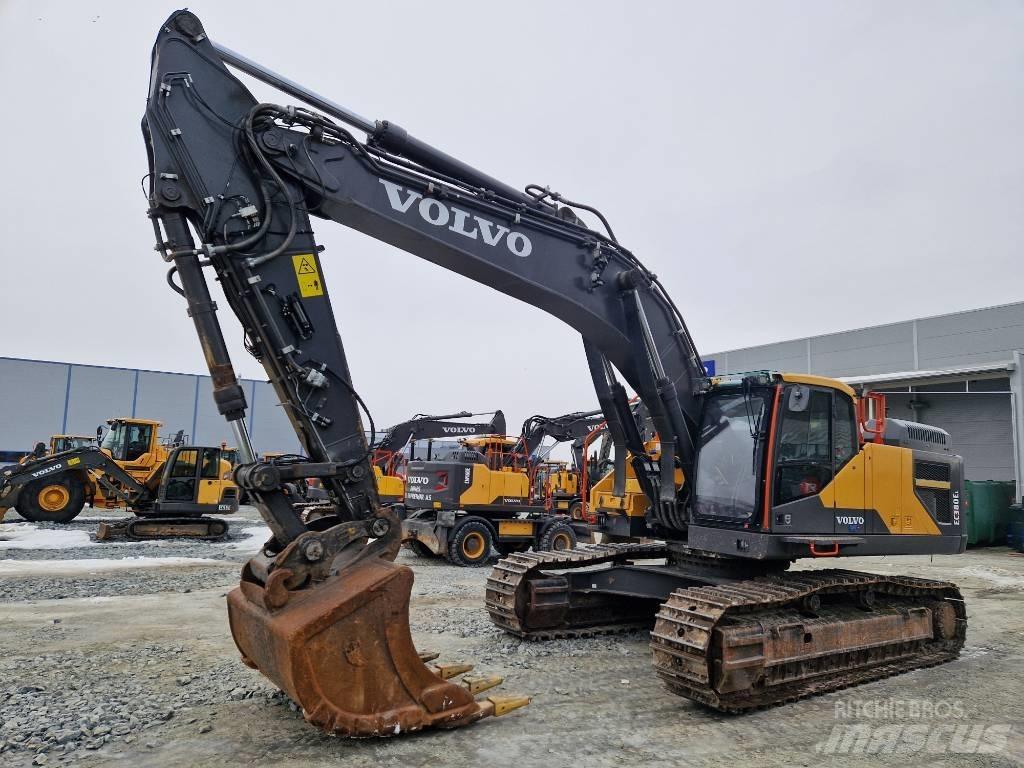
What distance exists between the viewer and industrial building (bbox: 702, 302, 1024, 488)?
20.4 metres

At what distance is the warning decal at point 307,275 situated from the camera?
480cm

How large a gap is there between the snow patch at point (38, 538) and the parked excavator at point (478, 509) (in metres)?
7.01

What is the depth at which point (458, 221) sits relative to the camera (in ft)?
18.0

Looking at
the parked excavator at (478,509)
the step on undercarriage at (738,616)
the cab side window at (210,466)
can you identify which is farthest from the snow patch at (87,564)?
the step on undercarriage at (738,616)

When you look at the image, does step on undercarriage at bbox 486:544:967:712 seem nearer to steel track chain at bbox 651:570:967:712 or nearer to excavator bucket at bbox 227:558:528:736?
steel track chain at bbox 651:570:967:712

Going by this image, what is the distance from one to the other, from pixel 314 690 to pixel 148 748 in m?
1.23

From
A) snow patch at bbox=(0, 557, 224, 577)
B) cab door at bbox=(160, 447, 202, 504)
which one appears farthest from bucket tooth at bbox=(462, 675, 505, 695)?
cab door at bbox=(160, 447, 202, 504)

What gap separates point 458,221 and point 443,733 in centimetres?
344

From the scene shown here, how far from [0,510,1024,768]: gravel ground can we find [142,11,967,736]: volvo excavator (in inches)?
9.1

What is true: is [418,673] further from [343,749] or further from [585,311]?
[585,311]

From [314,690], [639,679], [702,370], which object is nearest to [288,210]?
[314,690]

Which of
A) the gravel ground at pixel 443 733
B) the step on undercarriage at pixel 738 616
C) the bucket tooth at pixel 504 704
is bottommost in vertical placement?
the gravel ground at pixel 443 733

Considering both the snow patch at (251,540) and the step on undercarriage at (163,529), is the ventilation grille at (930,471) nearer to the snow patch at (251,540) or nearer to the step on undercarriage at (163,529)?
the snow patch at (251,540)

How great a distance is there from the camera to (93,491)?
19.2 metres
